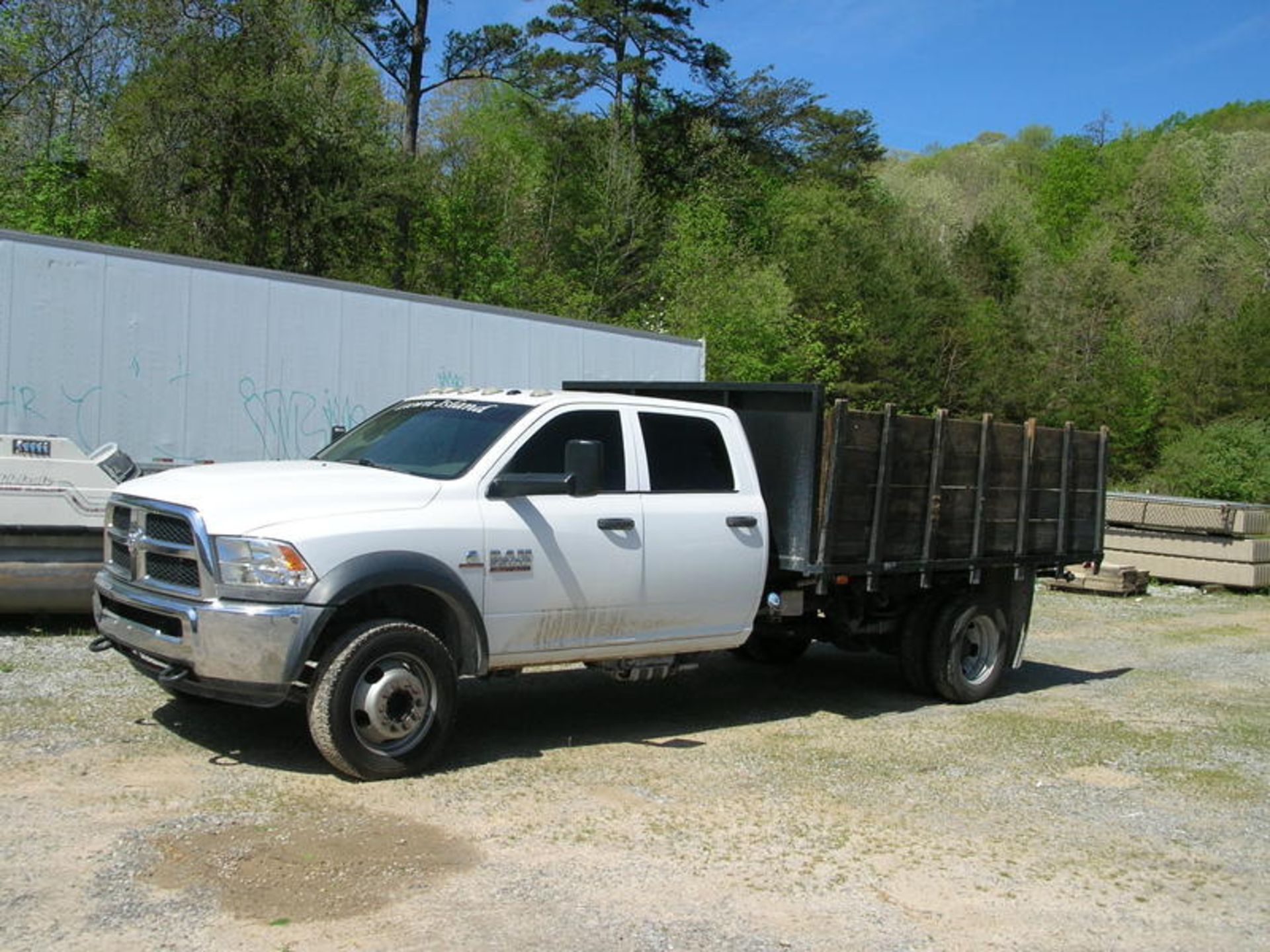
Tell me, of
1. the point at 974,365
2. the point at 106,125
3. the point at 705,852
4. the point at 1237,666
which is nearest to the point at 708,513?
the point at 705,852

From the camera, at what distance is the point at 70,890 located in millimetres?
4480

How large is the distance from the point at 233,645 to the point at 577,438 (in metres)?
2.29

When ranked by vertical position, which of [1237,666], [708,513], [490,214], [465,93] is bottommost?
[1237,666]

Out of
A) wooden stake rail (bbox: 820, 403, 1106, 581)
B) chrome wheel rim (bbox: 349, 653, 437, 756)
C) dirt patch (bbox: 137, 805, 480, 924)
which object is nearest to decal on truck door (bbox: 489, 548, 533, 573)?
chrome wheel rim (bbox: 349, 653, 437, 756)

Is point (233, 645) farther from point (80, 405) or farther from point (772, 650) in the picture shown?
point (80, 405)

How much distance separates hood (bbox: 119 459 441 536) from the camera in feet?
19.1

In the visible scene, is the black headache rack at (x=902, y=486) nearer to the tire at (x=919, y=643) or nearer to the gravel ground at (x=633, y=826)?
the tire at (x=919, y=643)

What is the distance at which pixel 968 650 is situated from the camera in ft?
30.8

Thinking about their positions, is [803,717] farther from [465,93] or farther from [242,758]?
[465,93]

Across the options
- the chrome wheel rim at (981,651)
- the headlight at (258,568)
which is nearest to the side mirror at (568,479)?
the headlight at (258,568)

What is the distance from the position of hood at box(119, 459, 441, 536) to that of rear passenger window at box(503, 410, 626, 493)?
62 centimetres

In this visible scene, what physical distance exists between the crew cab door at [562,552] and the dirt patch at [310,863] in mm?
1394

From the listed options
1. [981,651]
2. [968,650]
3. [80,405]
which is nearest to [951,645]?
[968,650]

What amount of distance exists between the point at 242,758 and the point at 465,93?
46.0 m
